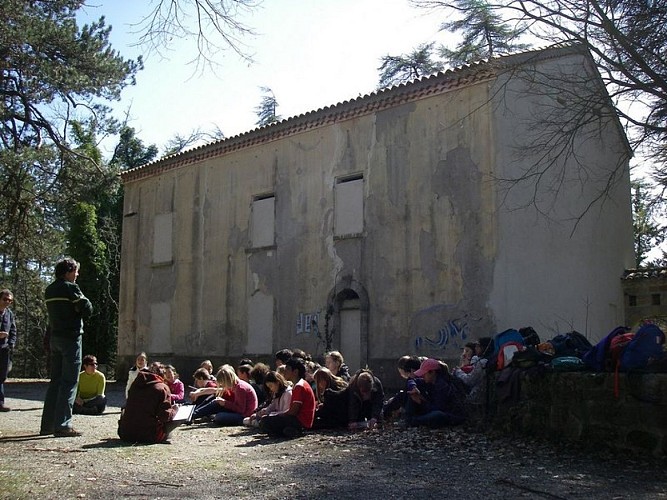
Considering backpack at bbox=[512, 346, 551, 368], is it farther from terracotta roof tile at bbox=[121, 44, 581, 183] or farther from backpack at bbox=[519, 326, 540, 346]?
terracotta roof tile at bbox=[121, 44, 581, 183]

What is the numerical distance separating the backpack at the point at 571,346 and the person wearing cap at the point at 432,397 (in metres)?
1.44

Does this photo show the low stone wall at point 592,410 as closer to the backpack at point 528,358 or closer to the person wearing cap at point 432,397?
the backpack at point 528,358

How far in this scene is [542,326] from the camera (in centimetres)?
1554

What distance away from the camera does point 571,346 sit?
31.5 ft

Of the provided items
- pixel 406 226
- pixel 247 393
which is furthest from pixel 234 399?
pixel 406 226

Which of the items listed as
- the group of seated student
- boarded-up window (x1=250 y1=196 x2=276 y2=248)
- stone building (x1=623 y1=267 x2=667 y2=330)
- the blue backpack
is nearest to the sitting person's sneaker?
the group of seated student

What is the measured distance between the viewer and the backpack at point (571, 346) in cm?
941

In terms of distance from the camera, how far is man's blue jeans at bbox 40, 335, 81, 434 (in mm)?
8156

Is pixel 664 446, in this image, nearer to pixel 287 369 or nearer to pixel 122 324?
pixel 287 369

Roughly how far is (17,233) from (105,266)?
12757 mm

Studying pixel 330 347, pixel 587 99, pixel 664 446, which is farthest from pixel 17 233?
pixel 664 446

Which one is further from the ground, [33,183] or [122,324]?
[33,183]

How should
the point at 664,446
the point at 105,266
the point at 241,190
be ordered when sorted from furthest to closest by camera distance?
1. the point at 105,266
2. the point at 241,190
3. the point at 664,446

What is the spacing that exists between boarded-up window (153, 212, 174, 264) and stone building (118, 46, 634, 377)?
56 cm
